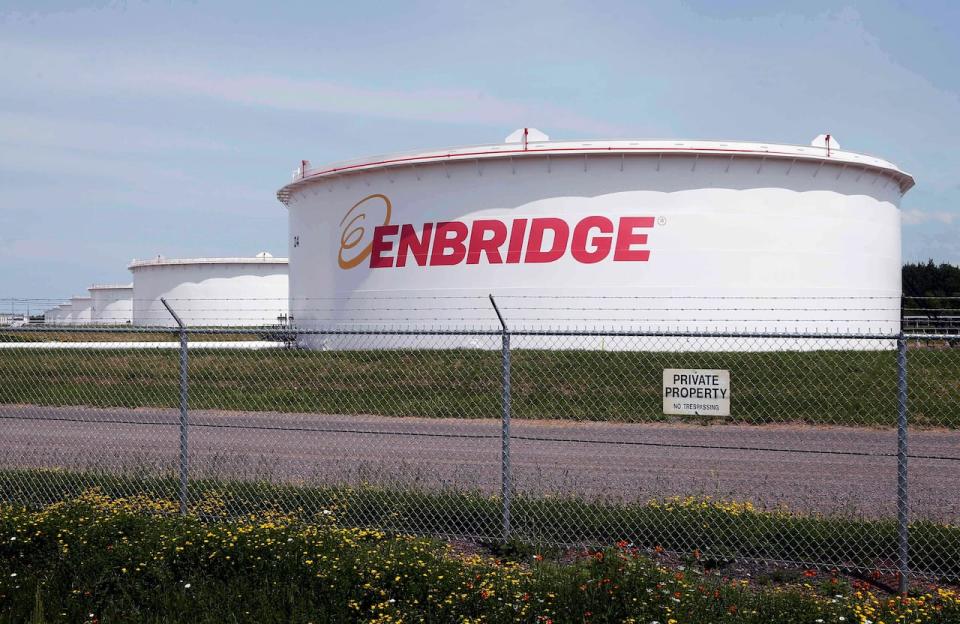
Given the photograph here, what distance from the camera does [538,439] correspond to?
8.28 meters

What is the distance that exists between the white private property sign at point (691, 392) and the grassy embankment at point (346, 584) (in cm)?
122

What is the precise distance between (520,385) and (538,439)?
10166 mm

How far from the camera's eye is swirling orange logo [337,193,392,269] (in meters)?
25.0

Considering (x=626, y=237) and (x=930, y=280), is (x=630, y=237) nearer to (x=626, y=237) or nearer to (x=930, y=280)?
(x=626, y=237)

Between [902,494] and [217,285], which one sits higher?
[217,285]

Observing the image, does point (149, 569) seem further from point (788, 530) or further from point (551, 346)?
point (551, 346)

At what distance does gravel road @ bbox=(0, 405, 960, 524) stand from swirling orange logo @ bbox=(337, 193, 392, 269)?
31.2 feet

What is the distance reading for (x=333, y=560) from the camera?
643 centimetres

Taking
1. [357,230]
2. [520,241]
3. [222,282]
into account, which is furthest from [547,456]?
[222,282]

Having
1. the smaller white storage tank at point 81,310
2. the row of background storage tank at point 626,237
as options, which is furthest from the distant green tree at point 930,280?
the smaller white storage tank at point 81,310

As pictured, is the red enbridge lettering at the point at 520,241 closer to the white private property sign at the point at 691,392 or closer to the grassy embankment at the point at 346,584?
the white private property sign at the point at 691,392

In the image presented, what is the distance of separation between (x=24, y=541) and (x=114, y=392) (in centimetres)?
1315

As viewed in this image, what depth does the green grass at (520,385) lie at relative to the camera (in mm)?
16422

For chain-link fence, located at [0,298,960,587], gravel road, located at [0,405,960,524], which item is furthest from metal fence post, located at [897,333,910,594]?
gravel road, located at [0,405,960,524]
